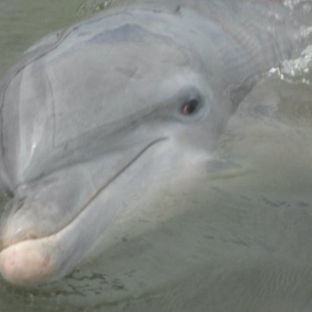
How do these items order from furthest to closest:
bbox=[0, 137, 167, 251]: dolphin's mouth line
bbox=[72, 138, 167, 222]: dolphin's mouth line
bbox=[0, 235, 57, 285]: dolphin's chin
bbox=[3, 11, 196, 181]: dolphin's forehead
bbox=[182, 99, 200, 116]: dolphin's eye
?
1. bbox=[182, 99, 200, 116]: dolphin's eye
2. bbox=[3, 11, 196, 181]: dolphin's forehead
3. bbox=[72, 138, 167, 222]: dolphin's mouth line
4. bbox=[0, 137, 167, 251]: dolphin's mouth line
5. bbox=[0, 235, 57, 285]: dolphin's chin

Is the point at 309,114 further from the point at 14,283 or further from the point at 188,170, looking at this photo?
the point at 14,283

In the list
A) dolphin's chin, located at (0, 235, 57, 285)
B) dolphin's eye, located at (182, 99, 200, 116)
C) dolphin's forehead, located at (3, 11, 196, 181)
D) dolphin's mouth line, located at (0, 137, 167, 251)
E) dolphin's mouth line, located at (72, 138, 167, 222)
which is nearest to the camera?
dolphin's chin, located at (0, 235, 57, 285)

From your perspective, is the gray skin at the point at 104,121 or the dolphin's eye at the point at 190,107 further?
the dolphin's eye at the point at 190,107

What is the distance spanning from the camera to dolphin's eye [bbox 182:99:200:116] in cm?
558

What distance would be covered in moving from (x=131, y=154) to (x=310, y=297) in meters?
1.48

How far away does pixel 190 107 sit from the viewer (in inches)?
221

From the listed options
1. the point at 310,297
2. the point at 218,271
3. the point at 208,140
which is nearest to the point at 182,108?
the point at 208,140

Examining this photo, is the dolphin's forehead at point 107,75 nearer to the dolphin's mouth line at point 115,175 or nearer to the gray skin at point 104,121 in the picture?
the gray skin at point 104,121

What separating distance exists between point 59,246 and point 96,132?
75 centimetres

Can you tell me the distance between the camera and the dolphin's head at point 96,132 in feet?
15.6

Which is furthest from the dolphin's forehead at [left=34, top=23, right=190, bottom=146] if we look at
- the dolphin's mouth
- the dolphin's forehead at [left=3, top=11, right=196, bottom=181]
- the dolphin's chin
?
the dolphin's chin

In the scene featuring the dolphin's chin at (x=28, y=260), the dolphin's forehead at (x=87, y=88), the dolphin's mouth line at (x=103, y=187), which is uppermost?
the dolphin's forehead at (x=87, y=88)

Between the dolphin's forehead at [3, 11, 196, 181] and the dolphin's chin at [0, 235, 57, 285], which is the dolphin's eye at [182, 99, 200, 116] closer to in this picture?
the dolphin's forehead at [3, 11, 196, 181]

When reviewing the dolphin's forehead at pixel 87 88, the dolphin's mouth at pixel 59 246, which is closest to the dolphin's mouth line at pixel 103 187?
the dolphin's mouth at pixel 59 246
